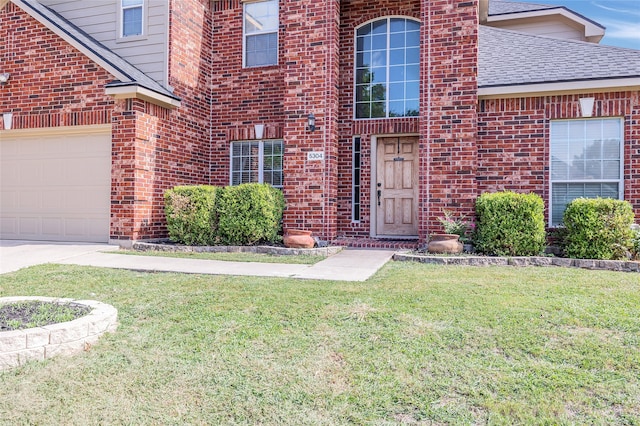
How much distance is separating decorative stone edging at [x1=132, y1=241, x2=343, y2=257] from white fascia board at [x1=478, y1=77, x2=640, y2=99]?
4250 millimetres

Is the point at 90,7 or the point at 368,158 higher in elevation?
the point at 90,7

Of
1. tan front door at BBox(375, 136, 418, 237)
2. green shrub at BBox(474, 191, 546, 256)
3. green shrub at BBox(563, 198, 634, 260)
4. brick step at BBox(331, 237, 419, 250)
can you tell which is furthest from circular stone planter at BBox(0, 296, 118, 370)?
green shrub at BBox(563, 198, 634, 260)

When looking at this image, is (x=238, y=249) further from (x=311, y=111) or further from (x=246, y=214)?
(x=311, y=111)

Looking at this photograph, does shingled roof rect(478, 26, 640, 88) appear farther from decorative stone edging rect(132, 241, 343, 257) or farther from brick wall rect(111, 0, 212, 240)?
brick wall rect(111, 0, 212, 240)

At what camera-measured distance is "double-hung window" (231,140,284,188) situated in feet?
35.3

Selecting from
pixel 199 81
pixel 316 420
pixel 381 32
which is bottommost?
pixel 316 420

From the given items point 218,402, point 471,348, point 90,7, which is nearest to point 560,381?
point 471,348

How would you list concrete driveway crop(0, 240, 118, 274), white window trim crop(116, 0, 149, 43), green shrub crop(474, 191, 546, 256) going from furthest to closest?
white window trim crop(116, 0, 149, 43) → green shrub crop(474, 191, 546, 256) → concrete driveway crop(0, 240, 118, 274)

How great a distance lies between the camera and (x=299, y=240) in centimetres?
866

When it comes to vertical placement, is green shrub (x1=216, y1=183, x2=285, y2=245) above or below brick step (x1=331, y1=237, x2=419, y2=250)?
above

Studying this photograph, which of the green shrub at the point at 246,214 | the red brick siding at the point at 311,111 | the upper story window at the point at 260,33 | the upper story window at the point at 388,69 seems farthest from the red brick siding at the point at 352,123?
the green shrub at the point at 246,214

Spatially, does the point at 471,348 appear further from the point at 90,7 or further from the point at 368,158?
the point at 90,7

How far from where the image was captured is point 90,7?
1086 cm

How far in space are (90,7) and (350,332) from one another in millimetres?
10963
